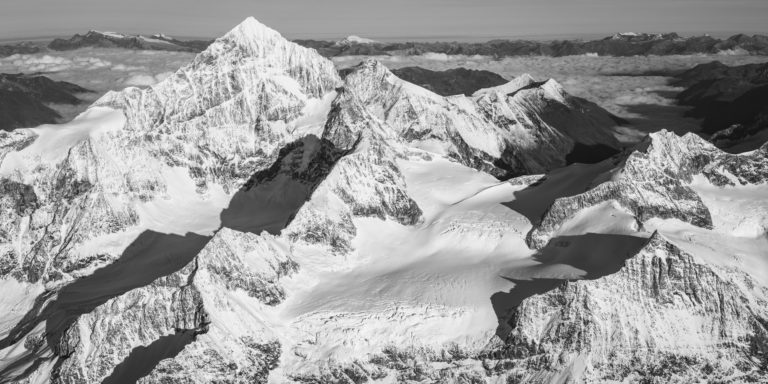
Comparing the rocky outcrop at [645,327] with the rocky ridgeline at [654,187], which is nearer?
the rocky outcrop at [645,327]

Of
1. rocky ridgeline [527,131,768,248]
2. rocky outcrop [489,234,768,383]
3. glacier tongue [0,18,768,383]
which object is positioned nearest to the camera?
rocky outcrop [489,234,768,383]

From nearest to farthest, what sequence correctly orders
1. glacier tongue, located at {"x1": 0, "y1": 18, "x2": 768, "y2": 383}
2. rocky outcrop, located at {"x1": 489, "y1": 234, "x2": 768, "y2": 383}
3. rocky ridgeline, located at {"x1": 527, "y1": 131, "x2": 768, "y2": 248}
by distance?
1. rocky outcrop, located at {"x1": 489, "y1": 234, "x2": 768, "y2": 383}
2. glacier tongue, located at {"x1": 0, "y1": 18, "x2": 768, "y2": 383}
3. rocky ridgeline, located at {"x1": 527, "y1": 131, "x2": 768, "y2": 248}

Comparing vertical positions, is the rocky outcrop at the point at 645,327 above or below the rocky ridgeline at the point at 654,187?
below

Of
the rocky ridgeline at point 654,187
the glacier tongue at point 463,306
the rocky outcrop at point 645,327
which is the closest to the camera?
the rocky outcrop at point 645,327

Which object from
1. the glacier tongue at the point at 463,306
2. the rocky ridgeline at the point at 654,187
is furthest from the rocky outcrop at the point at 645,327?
the rocky ridgeline at the point at 654,187

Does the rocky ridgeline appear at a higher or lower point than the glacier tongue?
higher

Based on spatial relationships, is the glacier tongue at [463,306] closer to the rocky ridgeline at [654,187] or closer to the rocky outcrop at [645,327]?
the rocky outcrop at [645,327]

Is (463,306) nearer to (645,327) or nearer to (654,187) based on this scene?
(645,327)

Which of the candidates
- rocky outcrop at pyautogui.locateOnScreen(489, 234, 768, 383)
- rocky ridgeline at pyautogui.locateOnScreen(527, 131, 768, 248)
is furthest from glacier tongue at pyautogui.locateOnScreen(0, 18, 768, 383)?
rocky ridgeline at pyautogui.locateOnScreen(527, 131, 768, 248)

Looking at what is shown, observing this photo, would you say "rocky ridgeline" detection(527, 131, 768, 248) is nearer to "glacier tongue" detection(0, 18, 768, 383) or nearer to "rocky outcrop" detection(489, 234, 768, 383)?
"glacier tongue" detection(0, 18, 768, 383)

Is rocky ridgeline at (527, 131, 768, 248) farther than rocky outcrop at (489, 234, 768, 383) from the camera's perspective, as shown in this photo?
Yes

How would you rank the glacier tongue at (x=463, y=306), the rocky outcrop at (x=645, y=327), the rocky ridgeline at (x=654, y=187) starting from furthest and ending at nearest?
the rocky ridgeline at (x=654, y=187)
the glacier tongue at (x=463, y=306)
the rocky outcrop at (x=645, y=327)

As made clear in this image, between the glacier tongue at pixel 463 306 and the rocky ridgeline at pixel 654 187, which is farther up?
the rocky ridgeline at pixel 654 187
